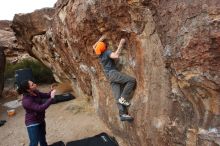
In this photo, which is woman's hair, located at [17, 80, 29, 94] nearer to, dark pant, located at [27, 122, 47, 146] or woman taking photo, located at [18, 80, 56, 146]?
woman taking photo, located at [18, 80, 56, 146]

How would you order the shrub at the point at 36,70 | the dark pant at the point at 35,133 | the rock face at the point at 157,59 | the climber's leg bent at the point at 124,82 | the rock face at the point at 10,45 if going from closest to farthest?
the rock face at the point at 157,59 < the climber's leg bent at the point at 124,82 < the dark pant at the point at 35,133 < the shrub at the point at 36,70 < the rock face at the point at 10,45

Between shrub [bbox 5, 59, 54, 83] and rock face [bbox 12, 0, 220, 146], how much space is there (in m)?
9.47

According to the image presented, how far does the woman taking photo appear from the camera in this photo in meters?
7.13

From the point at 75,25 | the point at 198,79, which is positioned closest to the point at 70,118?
the point at 75,25

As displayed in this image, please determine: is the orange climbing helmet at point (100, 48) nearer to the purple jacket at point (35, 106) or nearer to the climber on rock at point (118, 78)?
the climber on rock at point (118, 78)

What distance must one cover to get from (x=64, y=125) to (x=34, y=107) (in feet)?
12.7

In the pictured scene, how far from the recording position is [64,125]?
10.9m

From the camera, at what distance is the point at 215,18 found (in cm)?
438

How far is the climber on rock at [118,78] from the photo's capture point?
7.07 meters

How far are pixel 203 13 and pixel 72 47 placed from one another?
5844mm

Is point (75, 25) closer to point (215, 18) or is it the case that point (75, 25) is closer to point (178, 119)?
point (178, 119)

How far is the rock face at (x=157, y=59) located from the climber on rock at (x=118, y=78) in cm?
17

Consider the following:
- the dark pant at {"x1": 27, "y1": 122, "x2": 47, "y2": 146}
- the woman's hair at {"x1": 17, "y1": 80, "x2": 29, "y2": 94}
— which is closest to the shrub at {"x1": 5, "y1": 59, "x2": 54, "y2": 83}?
the dark pant at {"x1": 27, "y1": 122, "x2": 47, "y2": 146}

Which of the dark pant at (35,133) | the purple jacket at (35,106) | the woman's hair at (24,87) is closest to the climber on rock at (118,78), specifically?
the purple jacket at (35,106)
